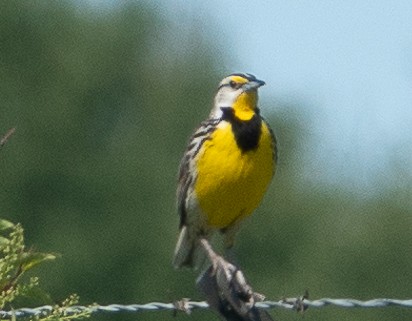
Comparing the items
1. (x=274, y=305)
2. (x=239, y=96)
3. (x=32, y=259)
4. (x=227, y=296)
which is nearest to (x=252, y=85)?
(x=239, y=96)

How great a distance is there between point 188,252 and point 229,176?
48 centimetres

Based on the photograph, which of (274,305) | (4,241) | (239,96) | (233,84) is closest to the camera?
(4,241)

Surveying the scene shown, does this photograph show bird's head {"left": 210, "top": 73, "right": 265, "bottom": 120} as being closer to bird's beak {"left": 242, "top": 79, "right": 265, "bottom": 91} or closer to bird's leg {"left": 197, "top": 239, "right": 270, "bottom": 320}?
bird's beak {"left": 242, "top": 79, "right": 265, "bottom": 91}

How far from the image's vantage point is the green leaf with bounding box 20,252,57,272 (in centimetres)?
455

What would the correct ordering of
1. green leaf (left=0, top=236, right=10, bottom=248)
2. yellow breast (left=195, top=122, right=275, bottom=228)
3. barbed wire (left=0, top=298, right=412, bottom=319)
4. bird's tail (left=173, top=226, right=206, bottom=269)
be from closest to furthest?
1. green leaf (left=0, top=236, right=10, bottom=248)
2. barbed wire (left=0, top=298, right=412, bottom=319)
3. yellow breast (left=195, top=122, right=275, bottom=228)
4. bird's tail (left=173, top=226, right=206, bottom=269)

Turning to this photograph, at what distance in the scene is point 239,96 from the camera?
8.48m

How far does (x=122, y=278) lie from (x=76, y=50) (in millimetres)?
5120

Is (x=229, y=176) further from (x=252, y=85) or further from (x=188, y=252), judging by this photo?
(x=252, y=85)

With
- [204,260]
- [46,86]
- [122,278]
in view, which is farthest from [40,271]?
[204,260]

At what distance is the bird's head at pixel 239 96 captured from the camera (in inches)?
331

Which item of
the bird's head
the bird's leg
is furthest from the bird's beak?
the bird's leg

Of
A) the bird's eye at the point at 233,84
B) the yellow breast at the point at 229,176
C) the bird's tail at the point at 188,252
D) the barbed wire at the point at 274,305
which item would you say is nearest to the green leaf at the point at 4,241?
the barbed wire at the point at 274,305

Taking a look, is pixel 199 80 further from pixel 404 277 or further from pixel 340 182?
pixel 404 277

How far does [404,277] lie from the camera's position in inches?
1062
